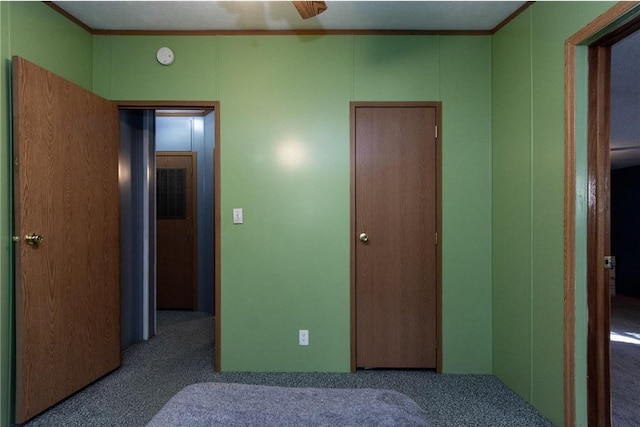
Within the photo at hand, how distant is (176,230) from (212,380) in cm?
247

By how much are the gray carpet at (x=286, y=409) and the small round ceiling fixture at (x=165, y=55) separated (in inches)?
94.5

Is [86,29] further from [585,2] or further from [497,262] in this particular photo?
[497,262]

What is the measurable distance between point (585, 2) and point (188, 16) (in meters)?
2.41

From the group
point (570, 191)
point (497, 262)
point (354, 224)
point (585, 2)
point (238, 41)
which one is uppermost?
point (238, 41)

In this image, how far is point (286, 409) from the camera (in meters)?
1.10

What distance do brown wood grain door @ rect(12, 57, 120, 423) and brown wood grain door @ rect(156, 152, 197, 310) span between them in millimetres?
1787

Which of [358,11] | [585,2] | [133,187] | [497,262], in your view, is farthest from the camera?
[133,187]

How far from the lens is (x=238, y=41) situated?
106 inches

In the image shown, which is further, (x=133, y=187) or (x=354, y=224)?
(x=133, y=187)

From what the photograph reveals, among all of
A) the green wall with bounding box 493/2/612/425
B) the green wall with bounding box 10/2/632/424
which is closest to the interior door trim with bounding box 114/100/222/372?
the green wall with bounding box 10/2/632/424

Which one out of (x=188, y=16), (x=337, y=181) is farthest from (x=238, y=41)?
(x=337, y=181)

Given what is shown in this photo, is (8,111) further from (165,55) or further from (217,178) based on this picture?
(217,178)

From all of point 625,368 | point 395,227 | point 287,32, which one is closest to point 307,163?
point 395,227

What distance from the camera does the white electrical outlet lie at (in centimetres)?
272
